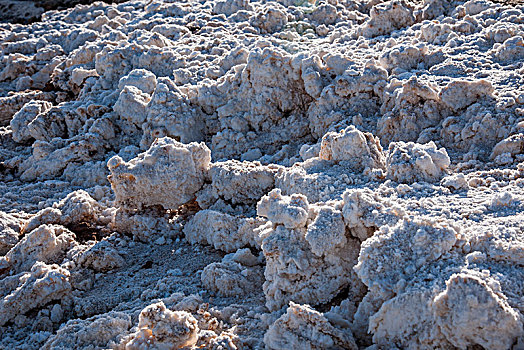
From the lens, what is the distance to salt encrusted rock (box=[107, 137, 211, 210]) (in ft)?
10.7

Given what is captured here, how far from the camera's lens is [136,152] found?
416 cm

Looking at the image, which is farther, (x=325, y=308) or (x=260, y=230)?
(x=260, y=230)

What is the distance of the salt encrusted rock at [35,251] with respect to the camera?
120 inches

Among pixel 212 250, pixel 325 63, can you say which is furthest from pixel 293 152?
pixel 212 250

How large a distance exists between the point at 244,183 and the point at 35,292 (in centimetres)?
130

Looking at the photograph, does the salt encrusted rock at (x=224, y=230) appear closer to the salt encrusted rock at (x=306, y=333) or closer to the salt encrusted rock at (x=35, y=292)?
the salt encrusted rock at (x=35, y=292)

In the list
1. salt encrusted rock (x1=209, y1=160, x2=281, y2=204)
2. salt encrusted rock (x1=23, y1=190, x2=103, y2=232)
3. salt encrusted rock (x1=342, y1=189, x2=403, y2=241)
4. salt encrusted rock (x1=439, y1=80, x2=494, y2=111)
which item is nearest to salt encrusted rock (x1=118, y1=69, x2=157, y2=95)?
salt encrusted rock (x1=23, y1=190, x2=103, y2=232)

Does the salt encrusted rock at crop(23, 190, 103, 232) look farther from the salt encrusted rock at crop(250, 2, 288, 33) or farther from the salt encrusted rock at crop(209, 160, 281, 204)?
the salt encrusted rock at crop(250, 2, 288, 33)

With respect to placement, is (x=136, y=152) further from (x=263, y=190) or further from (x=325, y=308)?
(x=325, y=308)

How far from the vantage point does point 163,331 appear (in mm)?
2045

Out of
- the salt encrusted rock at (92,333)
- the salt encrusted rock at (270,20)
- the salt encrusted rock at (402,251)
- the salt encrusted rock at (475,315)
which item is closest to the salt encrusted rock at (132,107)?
the salt encrusted rock at (270,20)

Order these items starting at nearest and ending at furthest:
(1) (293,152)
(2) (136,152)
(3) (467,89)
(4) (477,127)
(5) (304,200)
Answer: (5) (304,200) → (4) (477,127) → (3) (467,89) → (1) (293,152) → (2) (136,152)

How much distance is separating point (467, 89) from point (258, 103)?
1.48 meters

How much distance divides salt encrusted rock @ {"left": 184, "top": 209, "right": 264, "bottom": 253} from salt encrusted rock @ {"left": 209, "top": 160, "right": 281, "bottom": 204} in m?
0.18
